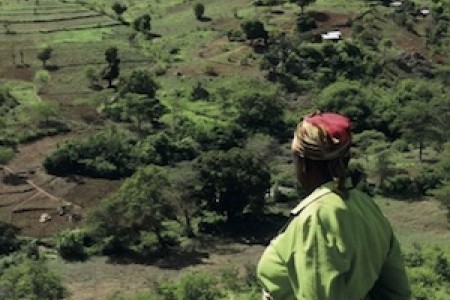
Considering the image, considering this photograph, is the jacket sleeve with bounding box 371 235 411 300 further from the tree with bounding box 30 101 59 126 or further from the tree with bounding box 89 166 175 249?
the tree with bounding box 30 101 59 126

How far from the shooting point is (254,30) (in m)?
42.1

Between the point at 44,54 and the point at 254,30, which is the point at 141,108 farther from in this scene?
the point at 254,30

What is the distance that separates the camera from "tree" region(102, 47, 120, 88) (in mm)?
39375

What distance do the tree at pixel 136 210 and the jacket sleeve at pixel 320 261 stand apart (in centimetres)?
2179

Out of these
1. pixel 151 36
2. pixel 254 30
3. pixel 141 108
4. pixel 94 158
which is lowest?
pixel 94 158

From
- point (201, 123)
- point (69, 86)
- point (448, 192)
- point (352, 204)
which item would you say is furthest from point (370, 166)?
point (352, 204)

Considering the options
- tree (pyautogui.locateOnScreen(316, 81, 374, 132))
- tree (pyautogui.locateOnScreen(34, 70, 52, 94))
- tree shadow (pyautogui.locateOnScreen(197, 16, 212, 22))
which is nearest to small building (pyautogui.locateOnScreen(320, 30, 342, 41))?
tree (pyautogui.locateOnScreen(316, 81, 374, 132))

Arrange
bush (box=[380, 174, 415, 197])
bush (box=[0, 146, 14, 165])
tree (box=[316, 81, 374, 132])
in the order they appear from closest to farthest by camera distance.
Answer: bush (box=[380, 174, 415, 197]) → bush (box=[0, 146, 14, 165]) → tree (box=[316, 81, 374, 132])

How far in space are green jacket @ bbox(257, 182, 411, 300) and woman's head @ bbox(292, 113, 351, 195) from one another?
0.06m

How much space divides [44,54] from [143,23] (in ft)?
23.7

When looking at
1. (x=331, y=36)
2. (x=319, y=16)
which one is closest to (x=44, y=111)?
(x=331, y=36)

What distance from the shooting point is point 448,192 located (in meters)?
26.2

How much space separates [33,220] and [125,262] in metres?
4.54

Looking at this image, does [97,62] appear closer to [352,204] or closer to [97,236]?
[97,236]
